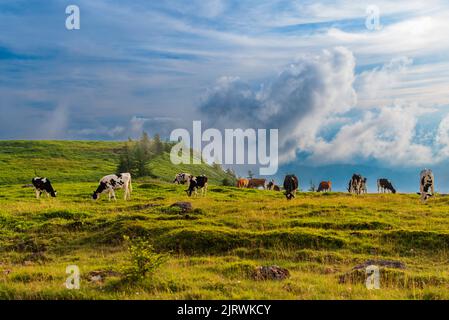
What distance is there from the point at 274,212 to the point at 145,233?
26.2 feet

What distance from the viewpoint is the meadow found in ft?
47.9

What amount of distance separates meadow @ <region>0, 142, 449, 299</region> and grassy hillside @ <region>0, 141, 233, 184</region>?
53.9 metres

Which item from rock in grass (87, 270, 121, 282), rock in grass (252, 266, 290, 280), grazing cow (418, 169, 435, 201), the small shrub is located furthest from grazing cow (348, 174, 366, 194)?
the small shrub

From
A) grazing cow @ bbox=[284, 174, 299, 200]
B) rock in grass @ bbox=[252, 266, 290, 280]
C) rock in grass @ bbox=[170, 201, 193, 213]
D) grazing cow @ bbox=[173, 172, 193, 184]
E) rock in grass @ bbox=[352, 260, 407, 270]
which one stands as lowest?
rock in grass @ bbox=[252, 266, 290, 280]

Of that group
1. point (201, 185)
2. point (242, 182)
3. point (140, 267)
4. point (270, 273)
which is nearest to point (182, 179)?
point (242, 182)

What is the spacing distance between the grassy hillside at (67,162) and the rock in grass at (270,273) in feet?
225

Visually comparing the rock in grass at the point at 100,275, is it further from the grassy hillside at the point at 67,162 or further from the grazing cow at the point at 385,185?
the grassy hillside at the point at 67,162

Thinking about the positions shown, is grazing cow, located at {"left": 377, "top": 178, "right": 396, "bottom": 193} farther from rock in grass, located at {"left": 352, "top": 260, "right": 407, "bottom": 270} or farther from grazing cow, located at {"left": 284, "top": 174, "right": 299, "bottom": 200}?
rock in grass, located at {"left": 352, "top": 260, "right": 407, "bottom": 270}

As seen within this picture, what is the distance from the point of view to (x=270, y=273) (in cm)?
1631

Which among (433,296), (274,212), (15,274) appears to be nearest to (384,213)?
(274,212)
